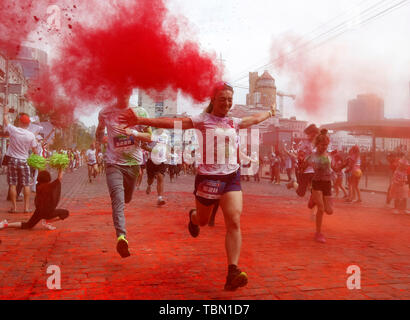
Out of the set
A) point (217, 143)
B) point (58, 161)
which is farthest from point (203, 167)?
point (58, 161)

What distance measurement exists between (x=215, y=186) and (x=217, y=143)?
0.45 meters

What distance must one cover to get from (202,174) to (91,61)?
2.81 metres

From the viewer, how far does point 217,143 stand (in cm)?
404

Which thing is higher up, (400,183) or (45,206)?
(400,183)

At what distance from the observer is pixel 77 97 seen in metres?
5.70

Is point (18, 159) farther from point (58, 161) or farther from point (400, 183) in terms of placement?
point (400, 183)

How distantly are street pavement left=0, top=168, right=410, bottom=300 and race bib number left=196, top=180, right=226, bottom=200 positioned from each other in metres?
0.81

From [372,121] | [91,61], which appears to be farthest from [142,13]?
[372,121]

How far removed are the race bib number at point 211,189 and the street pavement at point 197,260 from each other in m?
0.81

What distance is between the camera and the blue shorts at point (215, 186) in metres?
3.89

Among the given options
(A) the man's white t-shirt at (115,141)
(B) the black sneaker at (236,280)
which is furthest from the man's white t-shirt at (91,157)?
(B) the black sneaker at (236,280)

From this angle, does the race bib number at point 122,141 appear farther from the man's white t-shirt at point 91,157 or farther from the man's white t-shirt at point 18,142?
the man's white t-shirt at point 91,157

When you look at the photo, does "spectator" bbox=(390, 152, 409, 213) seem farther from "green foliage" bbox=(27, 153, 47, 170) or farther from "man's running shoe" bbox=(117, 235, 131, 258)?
"green foliage" bbox=(27, 153, 47, 170)

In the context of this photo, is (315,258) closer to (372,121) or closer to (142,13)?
(142,13)
